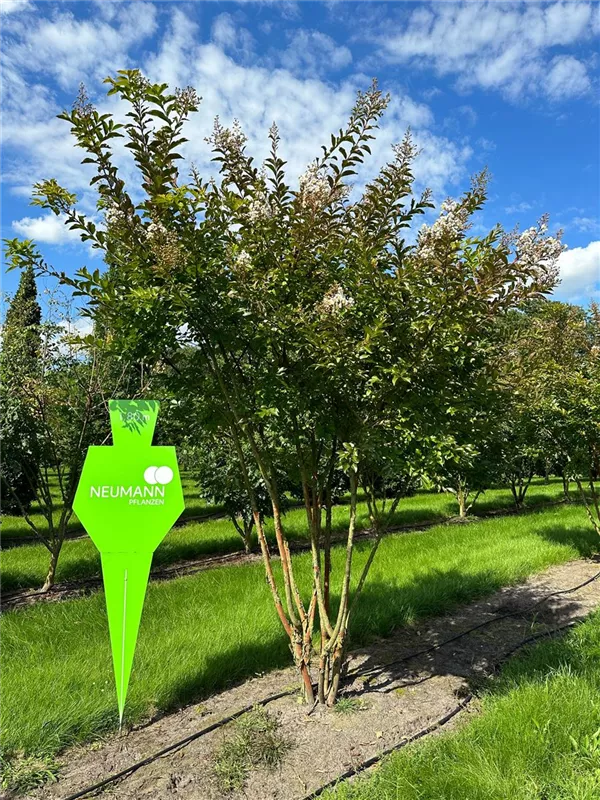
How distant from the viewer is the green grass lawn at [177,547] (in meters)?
7.97

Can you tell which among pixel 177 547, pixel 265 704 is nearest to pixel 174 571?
pixel 177 547

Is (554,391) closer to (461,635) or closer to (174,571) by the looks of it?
(461,635)

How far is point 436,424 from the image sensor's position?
3072mm

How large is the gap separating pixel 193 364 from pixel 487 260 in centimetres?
183

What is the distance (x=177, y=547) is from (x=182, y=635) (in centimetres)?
560

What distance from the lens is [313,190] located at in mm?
2920

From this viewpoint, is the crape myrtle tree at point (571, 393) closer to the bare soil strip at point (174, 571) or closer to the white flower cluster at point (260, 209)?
the bare soil strip at point (174, 571)

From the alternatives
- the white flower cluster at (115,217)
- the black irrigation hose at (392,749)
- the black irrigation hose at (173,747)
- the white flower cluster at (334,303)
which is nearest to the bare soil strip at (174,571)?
the black irrigation hose at (173,747)

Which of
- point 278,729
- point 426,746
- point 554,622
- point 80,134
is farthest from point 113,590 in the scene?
point 554,622

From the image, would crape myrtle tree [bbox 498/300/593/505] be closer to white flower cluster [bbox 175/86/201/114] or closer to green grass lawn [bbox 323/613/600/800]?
green grass lawn [bbox 323/613/600/800]

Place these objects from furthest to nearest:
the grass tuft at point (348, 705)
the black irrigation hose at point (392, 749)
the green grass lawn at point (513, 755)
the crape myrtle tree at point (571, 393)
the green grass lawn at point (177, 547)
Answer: the green grass lawn at point (177, 547) → the crape myrtle tree at point (571, 393) → the grass tuft at point (348, 705) → the black irrigation hose at point (392, 749) → the green grass lawn at point (513, 755)

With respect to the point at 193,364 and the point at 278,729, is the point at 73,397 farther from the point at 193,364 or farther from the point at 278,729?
the point at 278,729

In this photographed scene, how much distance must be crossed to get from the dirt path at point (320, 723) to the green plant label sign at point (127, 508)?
44cm

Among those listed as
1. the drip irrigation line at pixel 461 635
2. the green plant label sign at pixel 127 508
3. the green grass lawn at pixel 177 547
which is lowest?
the drip irrigation line at pixel 461 635
